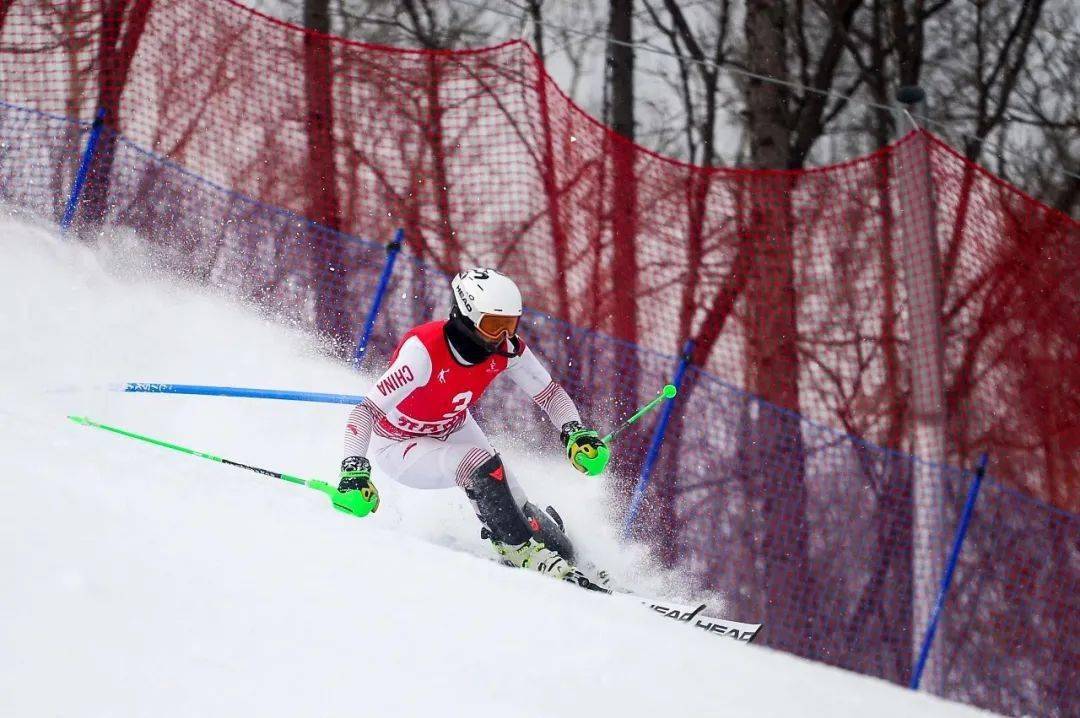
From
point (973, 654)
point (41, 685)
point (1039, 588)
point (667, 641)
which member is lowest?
point (973, 654)

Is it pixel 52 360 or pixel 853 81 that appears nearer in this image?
pixel 52 360

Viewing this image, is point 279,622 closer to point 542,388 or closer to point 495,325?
point 495,325

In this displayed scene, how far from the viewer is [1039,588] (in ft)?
24.8

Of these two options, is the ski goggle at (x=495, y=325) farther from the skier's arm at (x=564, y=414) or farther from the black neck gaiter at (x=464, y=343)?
the skier's arm at (x=564, y=414)

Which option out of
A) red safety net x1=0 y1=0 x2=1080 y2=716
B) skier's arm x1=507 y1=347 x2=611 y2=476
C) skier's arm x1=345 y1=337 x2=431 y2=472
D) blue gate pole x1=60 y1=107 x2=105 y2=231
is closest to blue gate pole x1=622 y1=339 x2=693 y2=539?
red safety net x1=0 y1=0 x2=1080 y2=716

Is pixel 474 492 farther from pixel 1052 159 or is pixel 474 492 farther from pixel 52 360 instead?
pixel 1052 159

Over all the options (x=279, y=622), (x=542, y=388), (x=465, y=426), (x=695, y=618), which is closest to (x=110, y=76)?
(x=465, y=426)

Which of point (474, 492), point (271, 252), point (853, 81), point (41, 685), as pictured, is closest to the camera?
point (41, 685)

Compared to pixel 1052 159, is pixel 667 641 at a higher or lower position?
higher

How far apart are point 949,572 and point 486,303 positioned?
3.58 metres

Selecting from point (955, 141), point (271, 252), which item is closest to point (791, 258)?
point (271, 252)

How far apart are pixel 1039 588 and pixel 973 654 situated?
67cm

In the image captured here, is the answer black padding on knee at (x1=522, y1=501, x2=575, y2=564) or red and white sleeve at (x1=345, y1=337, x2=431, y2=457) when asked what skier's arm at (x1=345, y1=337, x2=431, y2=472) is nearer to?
red and white sleeve at (x1=345, y1=337, x2=431, y2=457)

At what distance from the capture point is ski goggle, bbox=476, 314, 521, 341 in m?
4.86
